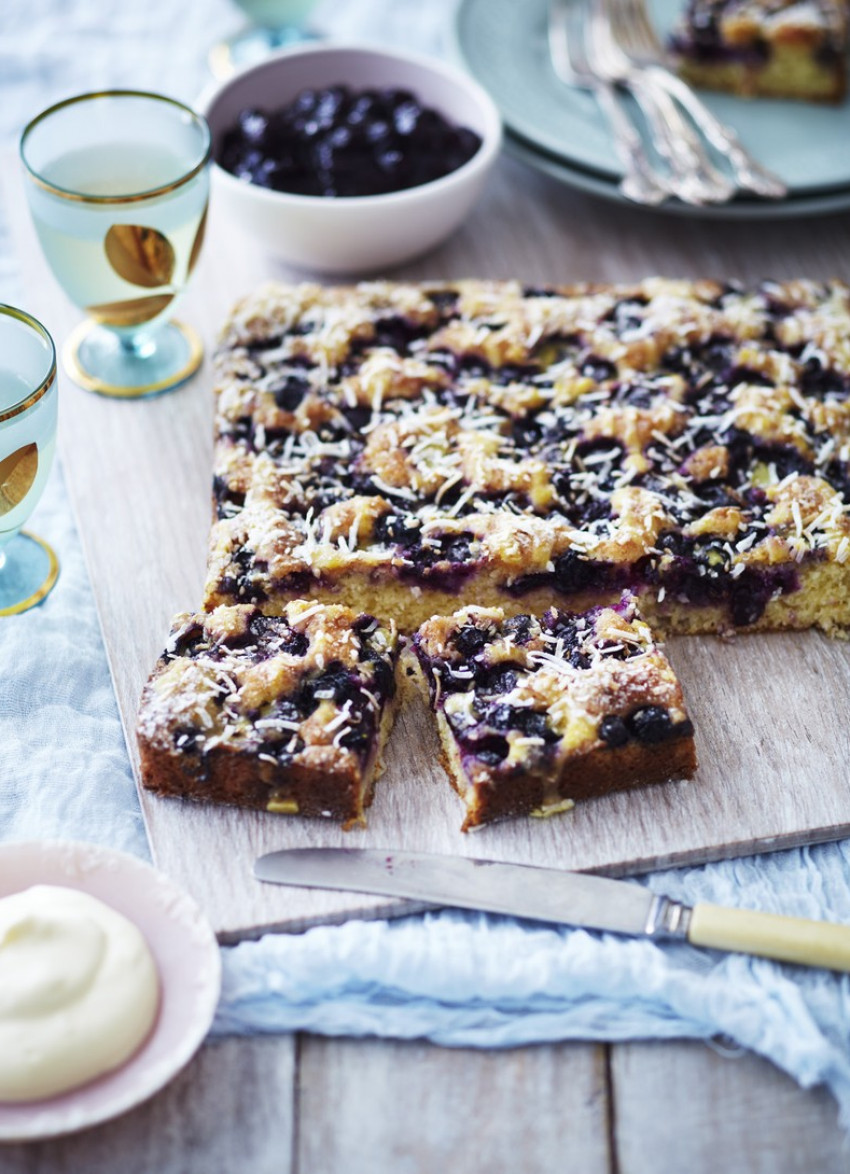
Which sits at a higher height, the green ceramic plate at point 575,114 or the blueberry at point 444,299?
the green ceramic plate at point 575,114

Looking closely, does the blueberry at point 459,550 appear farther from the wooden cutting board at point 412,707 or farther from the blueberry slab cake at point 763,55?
the blueberry slab cake at point 763,55

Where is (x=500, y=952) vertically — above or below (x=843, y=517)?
below

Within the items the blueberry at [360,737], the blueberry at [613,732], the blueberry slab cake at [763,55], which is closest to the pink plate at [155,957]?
the blueberry at [360,737]

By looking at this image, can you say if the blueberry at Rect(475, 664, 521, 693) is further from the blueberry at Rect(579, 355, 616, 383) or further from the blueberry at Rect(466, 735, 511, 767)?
the blueberry at Rect(579, 355, 616, 383)

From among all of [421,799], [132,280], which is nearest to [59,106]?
[132,280]

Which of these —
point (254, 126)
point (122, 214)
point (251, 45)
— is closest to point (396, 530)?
point (122, 214)

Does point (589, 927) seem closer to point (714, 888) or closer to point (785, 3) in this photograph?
Answer: point (714, 888)
